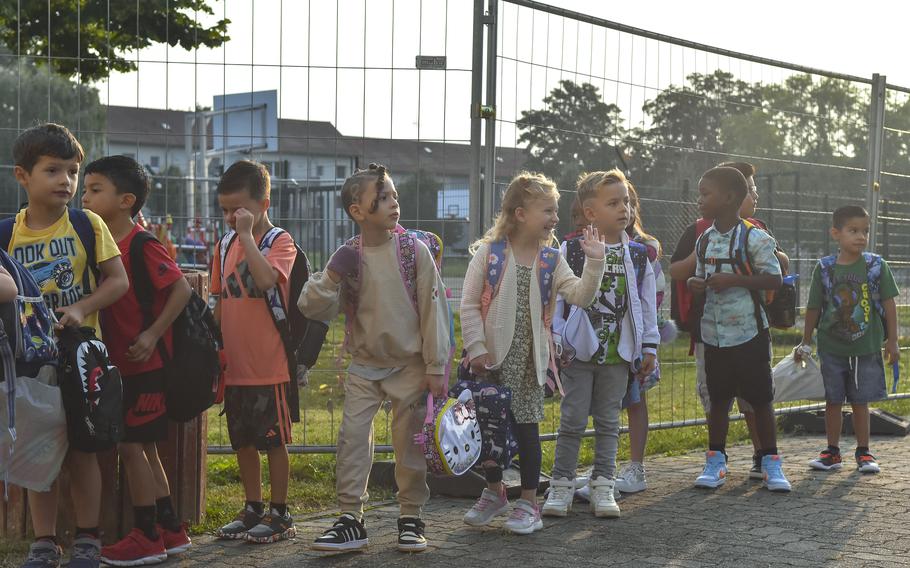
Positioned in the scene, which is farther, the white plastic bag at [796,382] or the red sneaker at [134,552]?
Result: the white plastic bag at [796,382]

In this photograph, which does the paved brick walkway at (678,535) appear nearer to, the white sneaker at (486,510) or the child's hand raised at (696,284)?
the white sneaker at (486,510)

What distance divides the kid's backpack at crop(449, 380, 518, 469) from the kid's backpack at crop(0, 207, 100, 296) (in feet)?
5.68

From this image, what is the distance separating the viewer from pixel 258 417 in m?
5.33

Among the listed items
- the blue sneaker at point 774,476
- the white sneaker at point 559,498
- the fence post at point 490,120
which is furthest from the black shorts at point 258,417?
the blue sneaker at point 774,476

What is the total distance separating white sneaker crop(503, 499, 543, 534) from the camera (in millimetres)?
5457

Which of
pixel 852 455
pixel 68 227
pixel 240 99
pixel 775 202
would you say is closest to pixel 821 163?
pixel 775 202

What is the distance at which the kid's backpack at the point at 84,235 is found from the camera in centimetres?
467

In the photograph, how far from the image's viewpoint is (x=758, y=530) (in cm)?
555

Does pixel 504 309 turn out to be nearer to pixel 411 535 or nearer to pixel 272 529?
pixel 411 535

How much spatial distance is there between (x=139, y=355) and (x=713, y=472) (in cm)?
341

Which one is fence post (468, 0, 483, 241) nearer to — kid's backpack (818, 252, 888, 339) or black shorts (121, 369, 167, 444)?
black shorts (121, 369, 167, 444)

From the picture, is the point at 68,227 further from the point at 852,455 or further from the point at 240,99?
the point at 852,455

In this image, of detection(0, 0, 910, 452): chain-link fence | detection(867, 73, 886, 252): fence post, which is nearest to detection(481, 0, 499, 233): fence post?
detection(0, 0, 910, 452): chain-link fence

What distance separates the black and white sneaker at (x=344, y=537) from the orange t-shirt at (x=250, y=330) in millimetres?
739
